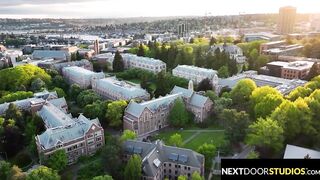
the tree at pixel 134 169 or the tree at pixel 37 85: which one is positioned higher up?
the tree at pixel 37 85

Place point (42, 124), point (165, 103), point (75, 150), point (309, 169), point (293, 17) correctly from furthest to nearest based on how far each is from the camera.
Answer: point (293, 17) < point (165, 103) < point (42, 124) < point (75, 150) < point (309, 169)

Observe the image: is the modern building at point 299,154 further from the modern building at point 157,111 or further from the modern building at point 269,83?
the modern building at point 269,83

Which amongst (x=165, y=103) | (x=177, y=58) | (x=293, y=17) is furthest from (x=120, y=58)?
(x=293, y=17)

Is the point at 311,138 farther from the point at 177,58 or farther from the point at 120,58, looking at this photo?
the point at 120,58

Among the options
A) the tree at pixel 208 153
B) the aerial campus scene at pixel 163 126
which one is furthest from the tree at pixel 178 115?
the tree at pixel 208 153

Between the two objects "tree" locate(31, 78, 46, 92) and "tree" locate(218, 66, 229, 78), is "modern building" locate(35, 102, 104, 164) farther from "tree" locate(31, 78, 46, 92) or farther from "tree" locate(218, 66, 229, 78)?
"tree" locate(218, 66, 229, 78)

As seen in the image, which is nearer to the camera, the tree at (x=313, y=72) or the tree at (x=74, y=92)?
the tree at (x=74, y=92)
